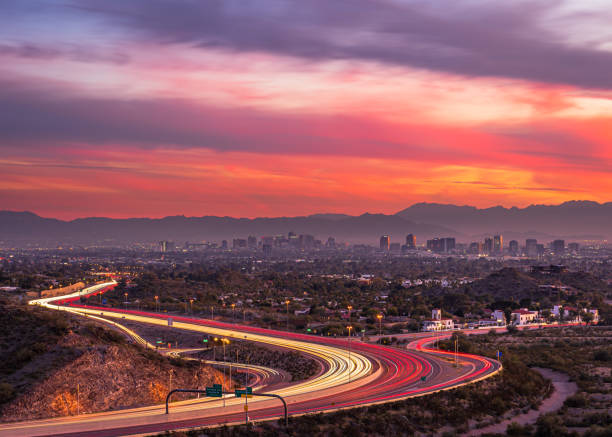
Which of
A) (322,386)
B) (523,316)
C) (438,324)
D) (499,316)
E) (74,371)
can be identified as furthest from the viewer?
(523,316)

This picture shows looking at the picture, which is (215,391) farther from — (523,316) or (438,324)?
(523,316)

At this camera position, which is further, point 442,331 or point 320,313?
point 320,313

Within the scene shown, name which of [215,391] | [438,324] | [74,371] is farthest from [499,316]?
[74,371]

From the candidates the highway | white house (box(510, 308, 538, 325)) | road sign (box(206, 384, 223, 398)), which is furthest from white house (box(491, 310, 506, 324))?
road sign (box(206, 384, 223, 398))

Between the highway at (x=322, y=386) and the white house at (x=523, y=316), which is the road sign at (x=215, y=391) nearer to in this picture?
the highway at (x=322, y=386)

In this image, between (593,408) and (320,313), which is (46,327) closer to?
(593,408)

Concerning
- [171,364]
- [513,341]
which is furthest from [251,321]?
[171,364]

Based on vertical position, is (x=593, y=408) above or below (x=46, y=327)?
below
